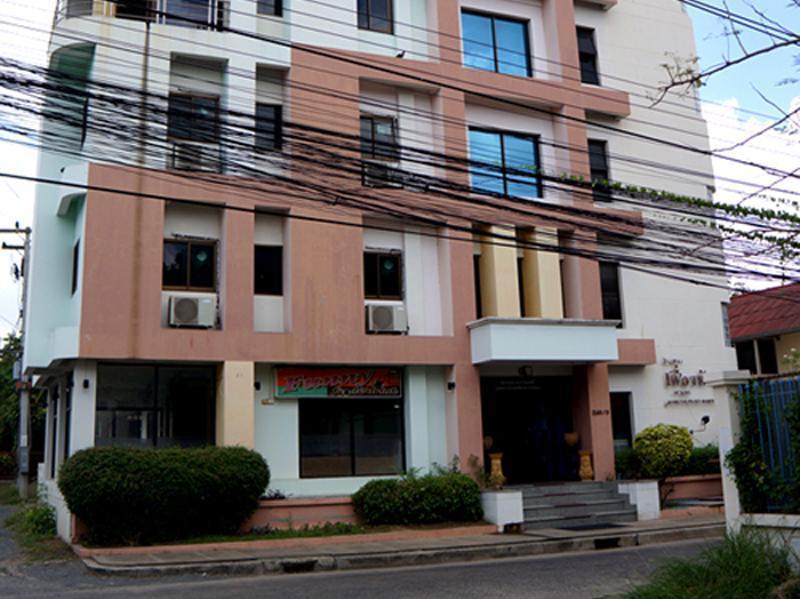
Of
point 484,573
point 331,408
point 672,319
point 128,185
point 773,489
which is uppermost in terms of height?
point 128,185

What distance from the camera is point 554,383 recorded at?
2188 cm

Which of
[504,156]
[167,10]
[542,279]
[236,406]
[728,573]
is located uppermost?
[167,10]

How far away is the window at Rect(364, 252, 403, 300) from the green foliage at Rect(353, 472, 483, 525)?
4.33 meters

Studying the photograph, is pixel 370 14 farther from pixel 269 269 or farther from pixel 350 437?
pixel 350 437

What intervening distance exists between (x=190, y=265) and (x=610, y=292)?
11.0 metres

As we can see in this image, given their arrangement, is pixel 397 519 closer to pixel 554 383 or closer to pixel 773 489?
pixel 554 383

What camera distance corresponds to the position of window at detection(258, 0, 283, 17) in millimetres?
20141

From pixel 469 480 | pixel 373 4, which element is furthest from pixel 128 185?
pixel 469 480

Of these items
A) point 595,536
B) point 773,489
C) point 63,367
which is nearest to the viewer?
point 773,489

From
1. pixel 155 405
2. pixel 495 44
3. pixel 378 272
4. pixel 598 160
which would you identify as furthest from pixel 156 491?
pixel 598 160

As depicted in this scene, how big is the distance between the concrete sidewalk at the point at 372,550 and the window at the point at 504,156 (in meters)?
8.57

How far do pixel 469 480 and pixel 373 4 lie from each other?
1181 centimetres

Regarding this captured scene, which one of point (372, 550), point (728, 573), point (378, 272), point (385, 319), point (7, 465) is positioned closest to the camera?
point (728, 573)

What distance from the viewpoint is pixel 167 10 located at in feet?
63.5
